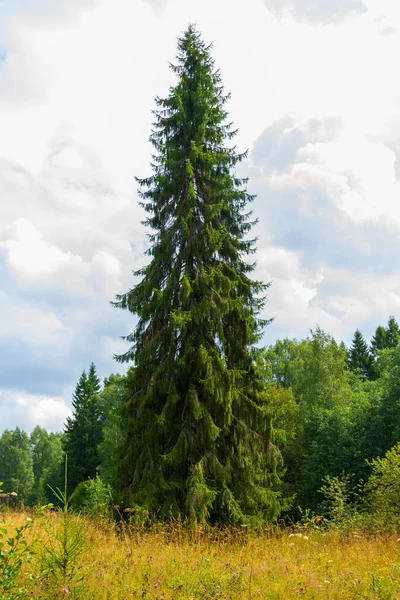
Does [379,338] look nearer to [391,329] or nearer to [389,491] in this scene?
[391,329]

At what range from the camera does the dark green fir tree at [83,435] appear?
48281 millimetres

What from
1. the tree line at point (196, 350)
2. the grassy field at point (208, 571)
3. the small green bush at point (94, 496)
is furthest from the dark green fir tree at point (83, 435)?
the grassy field at point (208, 571)

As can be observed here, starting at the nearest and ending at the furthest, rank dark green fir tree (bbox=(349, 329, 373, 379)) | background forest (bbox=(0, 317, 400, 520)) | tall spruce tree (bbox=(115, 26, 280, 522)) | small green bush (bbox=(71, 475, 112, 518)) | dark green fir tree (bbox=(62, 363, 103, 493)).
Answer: tall spruce tree (bbox=(115, 26, 280, 522)), background forest (bbox=(0, 317, 400, 520)), small green bush (bbox=(71, 475, 112, 518)), dark green fir tree (bbox=(62, 363, 103, 493)), dark green fir tree (bbox=(349, 329, 373, 379))

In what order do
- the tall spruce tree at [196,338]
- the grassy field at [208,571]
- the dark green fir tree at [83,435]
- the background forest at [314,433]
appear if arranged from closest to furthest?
the grassy field at [208,571]
the tall spruce tree at [196,338]
the background forest at [314,433]
the dark green fir tree at [83,435]

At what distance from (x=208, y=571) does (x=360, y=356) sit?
6881 cm

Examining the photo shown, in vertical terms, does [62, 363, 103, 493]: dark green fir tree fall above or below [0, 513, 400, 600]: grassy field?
above

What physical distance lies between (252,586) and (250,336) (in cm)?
978

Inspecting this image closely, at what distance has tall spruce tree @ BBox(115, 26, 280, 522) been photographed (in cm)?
1341

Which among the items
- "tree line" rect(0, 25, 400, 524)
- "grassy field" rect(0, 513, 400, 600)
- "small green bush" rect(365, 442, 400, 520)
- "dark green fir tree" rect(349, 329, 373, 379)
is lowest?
"grassy field" rect(0, 513, 400, 600)

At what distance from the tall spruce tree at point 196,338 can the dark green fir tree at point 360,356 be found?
57369 mm

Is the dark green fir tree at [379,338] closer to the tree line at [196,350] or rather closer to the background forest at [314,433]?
the background forest at [314,433]

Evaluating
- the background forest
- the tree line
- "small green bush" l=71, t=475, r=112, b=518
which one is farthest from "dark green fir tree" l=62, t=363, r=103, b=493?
Result: the tree line

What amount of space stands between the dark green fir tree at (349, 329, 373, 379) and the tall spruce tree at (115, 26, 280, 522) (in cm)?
5737

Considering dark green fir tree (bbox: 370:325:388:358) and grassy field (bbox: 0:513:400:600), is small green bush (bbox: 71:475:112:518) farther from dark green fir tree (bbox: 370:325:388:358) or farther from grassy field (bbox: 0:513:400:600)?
dark green fir tree (bbox: 370:325:388:358)
